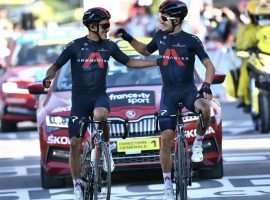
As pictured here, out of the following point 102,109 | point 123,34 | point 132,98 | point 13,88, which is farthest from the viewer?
point 13,88

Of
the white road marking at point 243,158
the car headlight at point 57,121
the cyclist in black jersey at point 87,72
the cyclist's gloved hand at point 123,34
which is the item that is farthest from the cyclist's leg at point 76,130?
the white road marking at point 243,158

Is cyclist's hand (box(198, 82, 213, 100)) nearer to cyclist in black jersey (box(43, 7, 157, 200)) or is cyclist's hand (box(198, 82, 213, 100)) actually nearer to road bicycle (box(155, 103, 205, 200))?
road bicycle (box(155, 103, 205, 200))

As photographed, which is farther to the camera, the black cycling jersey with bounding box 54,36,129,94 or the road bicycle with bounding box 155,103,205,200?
the black cycling jersey with bounding box 54,36,129,94

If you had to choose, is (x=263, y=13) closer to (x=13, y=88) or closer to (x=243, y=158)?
(x=13, y=88)

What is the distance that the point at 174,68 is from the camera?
12.3 metres

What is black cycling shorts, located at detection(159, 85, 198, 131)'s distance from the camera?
12.2 metres

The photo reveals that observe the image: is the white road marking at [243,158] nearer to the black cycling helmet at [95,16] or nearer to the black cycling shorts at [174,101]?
the black cycling shorts at [174,101]

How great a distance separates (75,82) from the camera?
1236 cm

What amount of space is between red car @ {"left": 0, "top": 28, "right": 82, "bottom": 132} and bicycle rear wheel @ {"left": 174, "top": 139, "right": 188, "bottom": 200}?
408 inches

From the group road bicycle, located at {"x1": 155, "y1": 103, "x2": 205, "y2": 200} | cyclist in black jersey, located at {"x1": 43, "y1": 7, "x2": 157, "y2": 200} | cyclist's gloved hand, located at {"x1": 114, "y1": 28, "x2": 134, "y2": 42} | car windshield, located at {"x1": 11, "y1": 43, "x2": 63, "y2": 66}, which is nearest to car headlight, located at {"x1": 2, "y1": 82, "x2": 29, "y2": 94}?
car windshield, located at {"x1": 11, "y1": 43, "x2": 63, "y2": 66}

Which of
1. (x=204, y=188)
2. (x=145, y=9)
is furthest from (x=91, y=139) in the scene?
(x=145, y=9)

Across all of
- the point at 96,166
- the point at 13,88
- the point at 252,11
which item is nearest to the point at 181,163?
the point at 96,166

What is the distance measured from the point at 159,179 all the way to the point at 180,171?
9.71 ft

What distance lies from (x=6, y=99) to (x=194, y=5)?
6.05 meters
